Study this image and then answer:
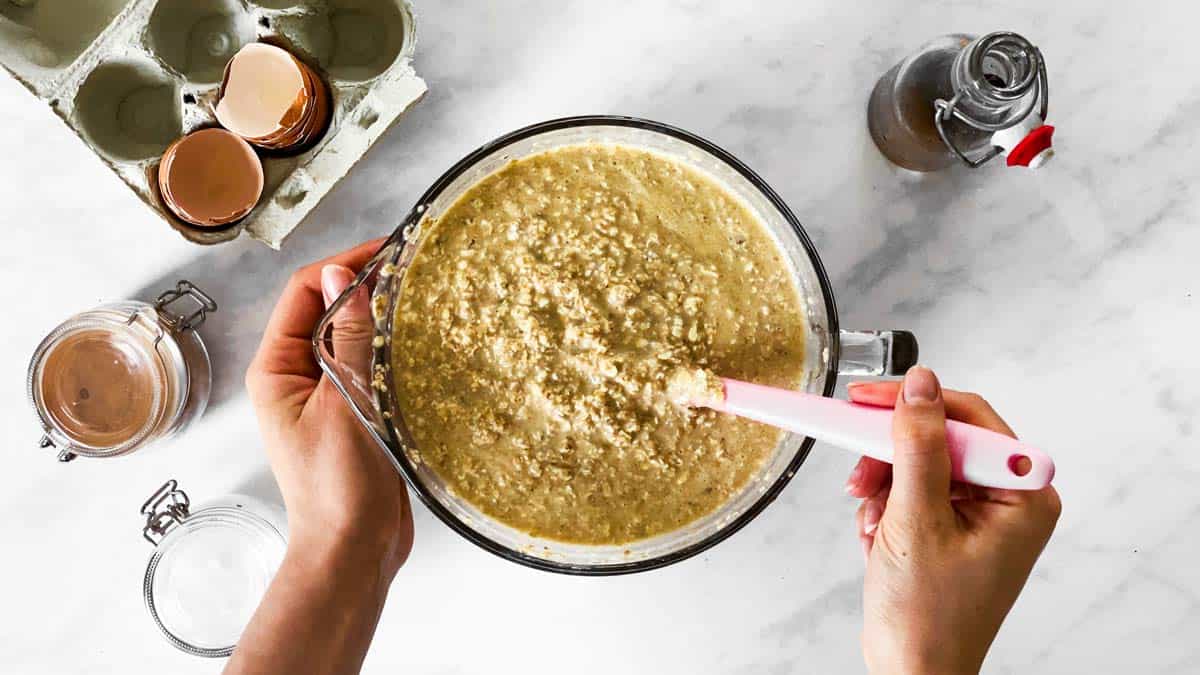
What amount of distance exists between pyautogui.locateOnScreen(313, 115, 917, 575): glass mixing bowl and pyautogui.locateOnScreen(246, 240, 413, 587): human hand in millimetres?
76

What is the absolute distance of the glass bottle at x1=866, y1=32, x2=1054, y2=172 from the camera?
1302mm

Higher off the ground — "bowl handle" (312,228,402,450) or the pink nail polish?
the pink nail polish

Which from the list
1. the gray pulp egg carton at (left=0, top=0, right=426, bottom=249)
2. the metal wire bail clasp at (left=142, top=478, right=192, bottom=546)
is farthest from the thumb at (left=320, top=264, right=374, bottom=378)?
the metal wire bail clasp at (left=142, top=478, right=192, bottom=546)

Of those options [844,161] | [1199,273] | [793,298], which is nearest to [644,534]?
[793,298]

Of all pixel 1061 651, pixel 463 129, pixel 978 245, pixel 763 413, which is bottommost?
pixel 763 413

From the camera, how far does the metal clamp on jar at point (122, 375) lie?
146 centimetres

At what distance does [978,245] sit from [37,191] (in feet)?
5.08

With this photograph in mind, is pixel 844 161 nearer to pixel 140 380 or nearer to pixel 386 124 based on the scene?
pixel 386 124

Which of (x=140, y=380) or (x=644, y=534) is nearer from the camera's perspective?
(x=644, y=534)

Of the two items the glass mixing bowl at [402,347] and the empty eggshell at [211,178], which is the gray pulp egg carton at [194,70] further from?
the glass mixing bowl at [402,347]

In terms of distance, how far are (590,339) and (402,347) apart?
0.89 ft

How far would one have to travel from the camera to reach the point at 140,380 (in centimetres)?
150

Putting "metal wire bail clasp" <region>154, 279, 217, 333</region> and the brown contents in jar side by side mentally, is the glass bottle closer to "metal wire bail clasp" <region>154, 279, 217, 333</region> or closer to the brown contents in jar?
"metal wire bail clasp" <region>154, 279, 217, 333</region>

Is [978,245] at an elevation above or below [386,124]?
above
